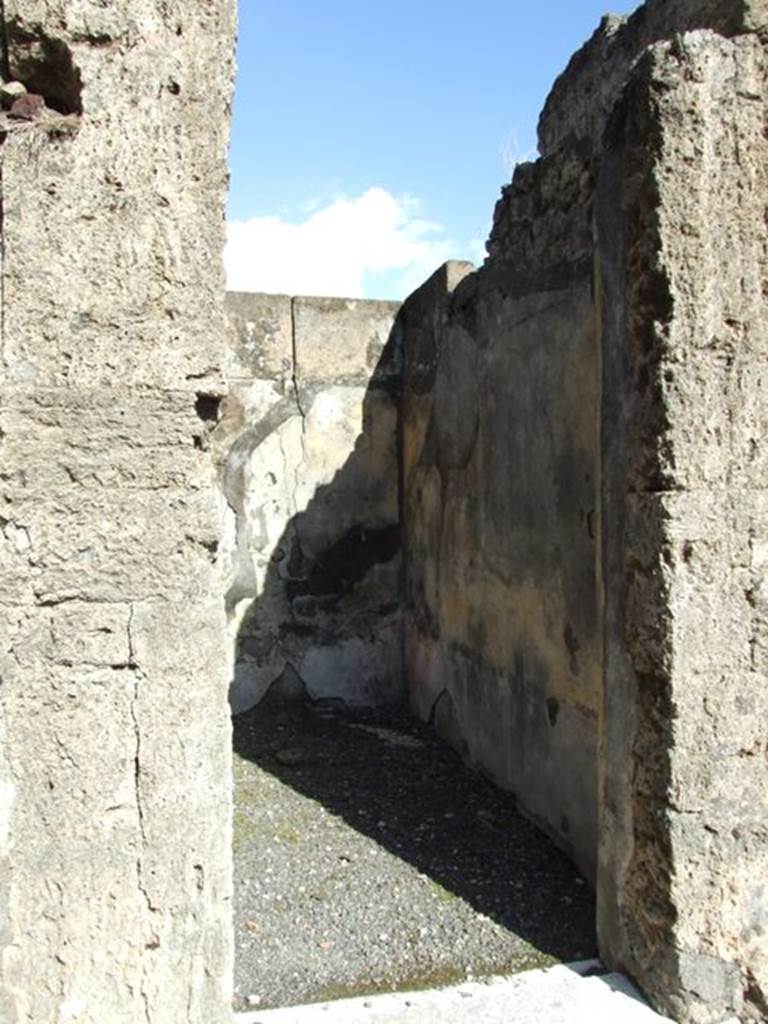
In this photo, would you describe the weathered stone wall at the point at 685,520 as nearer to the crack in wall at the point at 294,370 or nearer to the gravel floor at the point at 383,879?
the gravel floor at the point at 383,879

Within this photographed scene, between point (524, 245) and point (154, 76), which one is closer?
point (154, 76)

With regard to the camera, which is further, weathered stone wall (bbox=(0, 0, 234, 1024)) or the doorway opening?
the doorway opening

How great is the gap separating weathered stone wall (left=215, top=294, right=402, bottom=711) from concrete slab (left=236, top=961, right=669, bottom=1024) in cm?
275

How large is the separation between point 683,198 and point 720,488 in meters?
0.69

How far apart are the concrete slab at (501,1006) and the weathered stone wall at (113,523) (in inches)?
14.3

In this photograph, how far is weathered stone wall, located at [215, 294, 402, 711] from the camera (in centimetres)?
501

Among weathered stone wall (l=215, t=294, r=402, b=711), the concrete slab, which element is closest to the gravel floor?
the concrete slab

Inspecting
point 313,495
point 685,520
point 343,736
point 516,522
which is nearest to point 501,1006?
point 685,520

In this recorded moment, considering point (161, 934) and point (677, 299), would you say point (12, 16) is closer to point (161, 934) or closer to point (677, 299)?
point (677, 299)

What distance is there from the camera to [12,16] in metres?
1.90

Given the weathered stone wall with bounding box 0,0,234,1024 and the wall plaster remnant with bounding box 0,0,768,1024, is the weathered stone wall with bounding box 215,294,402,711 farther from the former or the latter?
the weathered stone wall with bounding box 0,0,234,1024

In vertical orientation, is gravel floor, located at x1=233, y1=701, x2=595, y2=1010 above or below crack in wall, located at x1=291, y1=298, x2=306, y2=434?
below

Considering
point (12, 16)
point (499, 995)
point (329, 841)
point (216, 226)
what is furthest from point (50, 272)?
point (329, 841)

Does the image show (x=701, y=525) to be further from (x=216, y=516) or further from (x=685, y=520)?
(x=216, y=516)
